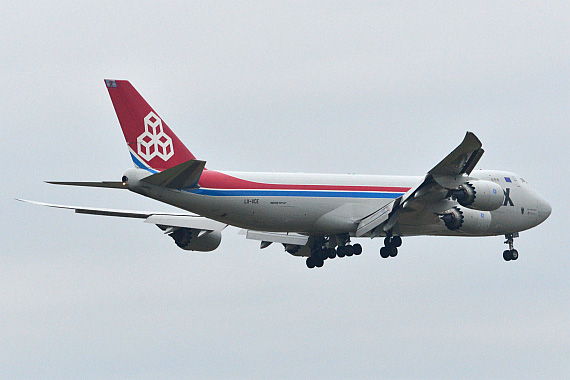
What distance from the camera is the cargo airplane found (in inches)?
1425

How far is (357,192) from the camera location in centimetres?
4028

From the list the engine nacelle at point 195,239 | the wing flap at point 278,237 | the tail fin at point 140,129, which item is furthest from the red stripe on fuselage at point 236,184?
the engine nacelle at point 195,239

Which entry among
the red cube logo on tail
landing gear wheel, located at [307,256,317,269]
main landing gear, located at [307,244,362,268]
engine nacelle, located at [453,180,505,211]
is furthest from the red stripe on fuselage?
engine nacelle, located at [453,180,505,211]

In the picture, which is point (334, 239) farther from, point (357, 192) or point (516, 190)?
point (516, 190)

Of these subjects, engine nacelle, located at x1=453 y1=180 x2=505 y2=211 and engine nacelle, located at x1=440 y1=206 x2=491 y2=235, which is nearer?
engine nacelle, located at x1=453 y1=180 x2=505 y2=211

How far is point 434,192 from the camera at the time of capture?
37.9 metres

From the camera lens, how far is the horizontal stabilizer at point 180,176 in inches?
1358

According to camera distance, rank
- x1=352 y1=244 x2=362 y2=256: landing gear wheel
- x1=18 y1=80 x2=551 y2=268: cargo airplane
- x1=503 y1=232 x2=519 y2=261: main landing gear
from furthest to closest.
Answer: x1=503 y1=232 x2=519 y2=261: main landing gear, x1=352 y1=244 x2=362 y2=256: landing gear wheel, x1=18 y1=80 x2=551 y2=268: cargo airplane

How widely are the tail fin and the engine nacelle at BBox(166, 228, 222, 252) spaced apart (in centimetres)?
658

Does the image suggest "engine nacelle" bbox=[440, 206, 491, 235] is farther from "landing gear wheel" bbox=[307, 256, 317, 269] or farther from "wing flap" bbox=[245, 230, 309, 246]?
"wing flap" bbox=[245, 230, 309, 246]

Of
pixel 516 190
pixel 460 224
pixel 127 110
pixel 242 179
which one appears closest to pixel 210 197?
pixel 242 179

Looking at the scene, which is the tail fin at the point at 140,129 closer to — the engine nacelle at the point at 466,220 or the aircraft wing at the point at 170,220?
the aircraft wing at the point at 170,220

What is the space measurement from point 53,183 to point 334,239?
13301 millimetres

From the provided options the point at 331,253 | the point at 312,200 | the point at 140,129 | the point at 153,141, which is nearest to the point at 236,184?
the point at 312,200
